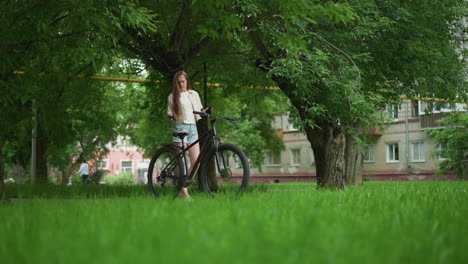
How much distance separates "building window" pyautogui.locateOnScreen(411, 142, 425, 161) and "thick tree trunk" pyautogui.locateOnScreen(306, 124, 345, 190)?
28.3 m

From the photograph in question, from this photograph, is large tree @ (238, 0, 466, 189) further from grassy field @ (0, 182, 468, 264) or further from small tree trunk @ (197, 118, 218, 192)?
grassy field @ (0, 182, 468, 264)

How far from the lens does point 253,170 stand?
5397cm

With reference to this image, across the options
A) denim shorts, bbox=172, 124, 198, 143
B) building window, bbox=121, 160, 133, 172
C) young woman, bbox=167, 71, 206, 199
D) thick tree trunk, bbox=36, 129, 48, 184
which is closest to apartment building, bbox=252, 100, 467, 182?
thick tree trunk, bbox=36, 129, 48, 184

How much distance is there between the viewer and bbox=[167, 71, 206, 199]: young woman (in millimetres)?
8180

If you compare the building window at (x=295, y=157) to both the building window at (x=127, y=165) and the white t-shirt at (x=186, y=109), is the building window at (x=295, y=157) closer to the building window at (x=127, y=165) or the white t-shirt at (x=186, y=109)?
the building window at (x=127, y=165)

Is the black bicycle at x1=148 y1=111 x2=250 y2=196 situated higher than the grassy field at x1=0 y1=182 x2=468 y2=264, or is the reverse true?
the black bicycle at x1=148 y1=111 x2=250 y2=196

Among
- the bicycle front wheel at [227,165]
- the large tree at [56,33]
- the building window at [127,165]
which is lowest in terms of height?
the building window at [127,165]

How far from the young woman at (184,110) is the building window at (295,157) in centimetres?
4075

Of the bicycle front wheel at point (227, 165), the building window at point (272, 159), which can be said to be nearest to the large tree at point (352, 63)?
the bicycle front wheel at point (227, 165)

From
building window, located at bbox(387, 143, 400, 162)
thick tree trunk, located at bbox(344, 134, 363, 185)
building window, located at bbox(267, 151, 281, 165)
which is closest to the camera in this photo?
thick tree trunk, located at bbox(344, 134, 363, 185)

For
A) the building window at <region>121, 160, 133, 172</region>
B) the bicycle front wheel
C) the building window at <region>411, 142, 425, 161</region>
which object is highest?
the building window at <region>411, 142, 425, 161</region>

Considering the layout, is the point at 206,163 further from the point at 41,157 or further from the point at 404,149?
the point at 404,149

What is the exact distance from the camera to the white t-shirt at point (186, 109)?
324 inches

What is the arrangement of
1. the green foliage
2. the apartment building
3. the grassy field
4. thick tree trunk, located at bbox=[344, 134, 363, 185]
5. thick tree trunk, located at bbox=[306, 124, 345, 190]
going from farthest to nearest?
the apartment building < the green foliage < thick tree trunk, located at bbox=[344, 134, 363, 185] < thick tree trunk, located at bbox=[306, 124, 345, 190] < the grassy field
